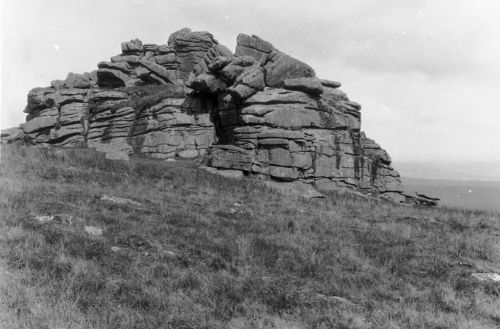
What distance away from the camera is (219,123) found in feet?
130

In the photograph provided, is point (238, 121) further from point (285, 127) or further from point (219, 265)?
point (219, 265)

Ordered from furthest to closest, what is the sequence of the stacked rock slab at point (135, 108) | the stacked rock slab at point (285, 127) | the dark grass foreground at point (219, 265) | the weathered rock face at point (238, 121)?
the stacked rock slab at point (135, 108), the weathered rock face at point (238, 121), the stacked rock slab at point (285, 127), the dark grass foreground at point (219, 265)

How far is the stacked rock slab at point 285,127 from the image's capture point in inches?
1339

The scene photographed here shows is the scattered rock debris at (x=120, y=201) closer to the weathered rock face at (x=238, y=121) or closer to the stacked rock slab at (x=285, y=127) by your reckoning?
the weathered rock face at (x=238, y=121)

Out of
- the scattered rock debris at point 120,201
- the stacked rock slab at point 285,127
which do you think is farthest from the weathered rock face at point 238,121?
the scattered rock debris at point 120,201

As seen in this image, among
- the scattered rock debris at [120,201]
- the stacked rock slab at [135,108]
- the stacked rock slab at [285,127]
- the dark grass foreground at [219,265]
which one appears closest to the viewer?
the dark grass foreground at [219,265]

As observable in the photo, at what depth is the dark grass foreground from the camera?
7.05 metres

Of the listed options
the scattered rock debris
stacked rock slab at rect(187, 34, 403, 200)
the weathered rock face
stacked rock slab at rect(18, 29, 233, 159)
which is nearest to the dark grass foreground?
the scattered rock debris

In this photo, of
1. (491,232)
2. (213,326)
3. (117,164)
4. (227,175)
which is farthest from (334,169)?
(213,326)

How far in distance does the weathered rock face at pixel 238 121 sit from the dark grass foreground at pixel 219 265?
14771 mm

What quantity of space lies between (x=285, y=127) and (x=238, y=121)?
498 centimetres

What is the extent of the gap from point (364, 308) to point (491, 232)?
579 inches

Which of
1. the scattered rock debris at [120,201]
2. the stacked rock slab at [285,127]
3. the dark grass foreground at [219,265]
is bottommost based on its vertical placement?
the dark grass foreground at [219,265]

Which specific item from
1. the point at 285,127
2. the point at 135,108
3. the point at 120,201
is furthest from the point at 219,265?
the point at 135,108
